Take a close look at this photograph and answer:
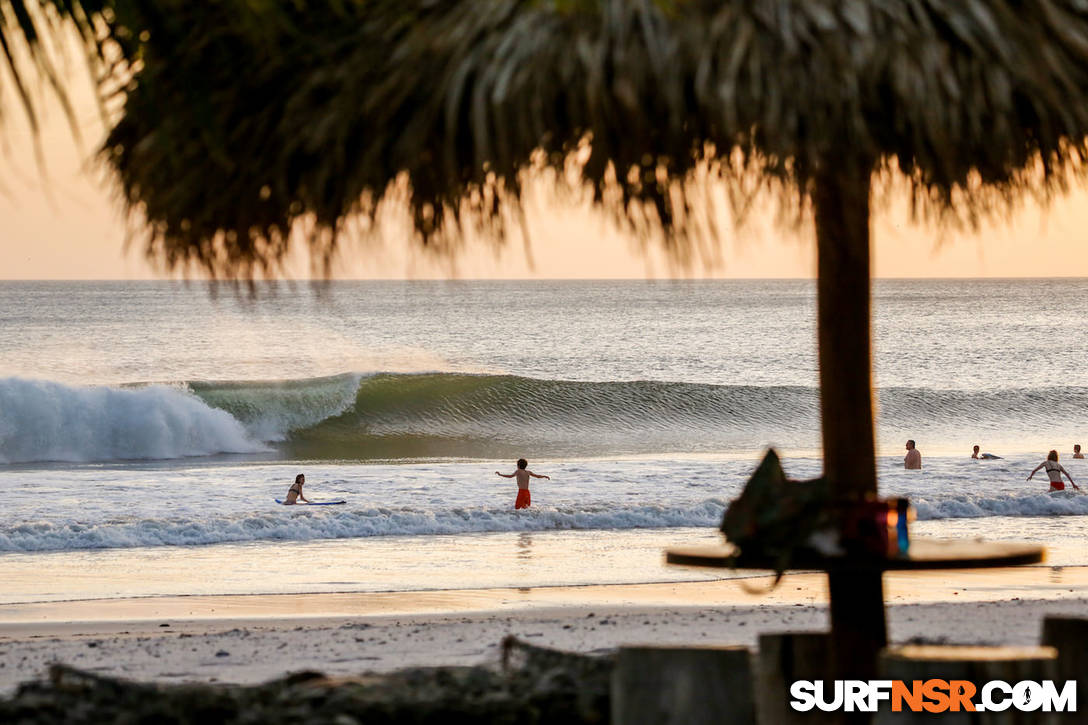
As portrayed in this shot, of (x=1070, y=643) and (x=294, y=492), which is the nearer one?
(x=1070, y=643)

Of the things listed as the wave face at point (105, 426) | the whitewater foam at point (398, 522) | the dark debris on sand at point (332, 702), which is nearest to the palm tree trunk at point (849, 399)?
the dark debris on sand at point (332, 702)

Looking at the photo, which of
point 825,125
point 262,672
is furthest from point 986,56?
point 262,672

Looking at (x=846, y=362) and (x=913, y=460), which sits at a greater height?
(x=846, y=362)

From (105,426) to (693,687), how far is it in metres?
29.6

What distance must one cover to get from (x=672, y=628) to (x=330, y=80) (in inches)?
258

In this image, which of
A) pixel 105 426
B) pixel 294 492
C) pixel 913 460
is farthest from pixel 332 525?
pixel 105 426

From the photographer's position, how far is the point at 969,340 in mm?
65250

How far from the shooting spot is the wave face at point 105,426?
2961 cm

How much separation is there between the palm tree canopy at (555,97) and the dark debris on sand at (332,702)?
1.37 meters

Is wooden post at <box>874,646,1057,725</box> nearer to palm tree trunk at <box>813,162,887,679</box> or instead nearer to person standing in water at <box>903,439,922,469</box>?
palm tree trunk at <box>813,162,887,679</box>

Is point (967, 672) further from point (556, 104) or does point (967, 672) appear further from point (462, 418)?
point (462, 418)

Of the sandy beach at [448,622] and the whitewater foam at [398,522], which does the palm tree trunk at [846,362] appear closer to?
the sandy beach at [448,622]

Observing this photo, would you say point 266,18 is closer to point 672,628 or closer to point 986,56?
point 986,56

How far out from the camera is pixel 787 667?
12.8 feet
